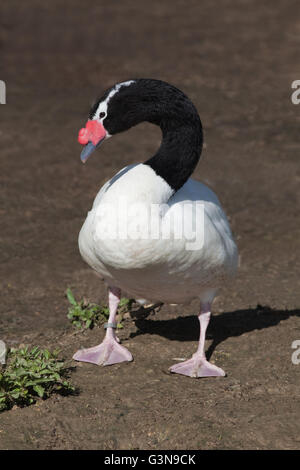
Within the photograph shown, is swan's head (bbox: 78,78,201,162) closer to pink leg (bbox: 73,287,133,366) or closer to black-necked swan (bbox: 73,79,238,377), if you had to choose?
black-necked swan (bbox: 73,79,238,377)

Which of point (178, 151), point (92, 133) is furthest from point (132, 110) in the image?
point (178, 151)

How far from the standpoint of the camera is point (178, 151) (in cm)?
538

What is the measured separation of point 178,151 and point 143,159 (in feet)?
17.0

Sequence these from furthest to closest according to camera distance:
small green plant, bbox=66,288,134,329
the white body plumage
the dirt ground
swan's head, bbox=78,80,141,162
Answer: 1. small green plant, bbox=66,288,134,329
2. swan's head, bbox=78,80,141,162
3. the white body plumage
4. the dirt ground

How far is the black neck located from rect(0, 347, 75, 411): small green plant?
149 cm

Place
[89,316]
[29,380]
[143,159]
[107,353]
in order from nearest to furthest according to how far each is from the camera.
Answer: [29,380] → [107,353] → [89,316] → [143,159]

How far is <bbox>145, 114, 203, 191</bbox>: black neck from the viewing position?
17.4 feet

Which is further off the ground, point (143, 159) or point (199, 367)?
point (143, 159)

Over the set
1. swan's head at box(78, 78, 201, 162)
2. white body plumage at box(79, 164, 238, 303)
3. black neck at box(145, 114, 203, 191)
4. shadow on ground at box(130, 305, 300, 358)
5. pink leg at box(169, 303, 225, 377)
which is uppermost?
swan's head at box(78, 78, 201, 162)

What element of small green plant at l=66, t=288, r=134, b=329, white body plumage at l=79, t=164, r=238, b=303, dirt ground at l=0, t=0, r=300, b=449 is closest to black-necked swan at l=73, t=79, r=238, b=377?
white body plumage at l=79, t=164, r=238, b=303

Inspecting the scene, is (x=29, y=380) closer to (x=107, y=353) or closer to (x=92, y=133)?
(x=107, y=353)

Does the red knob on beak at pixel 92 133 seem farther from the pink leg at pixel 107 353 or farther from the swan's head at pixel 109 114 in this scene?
the pink leg at pixel 107 353

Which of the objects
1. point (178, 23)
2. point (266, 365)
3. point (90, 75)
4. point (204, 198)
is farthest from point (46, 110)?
point (266, 365)

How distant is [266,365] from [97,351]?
1247 millimetres
